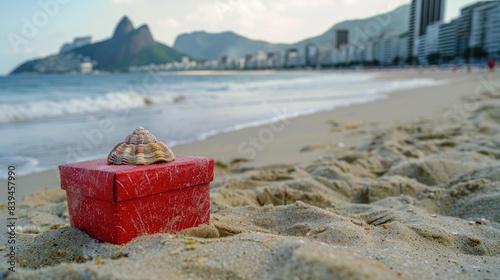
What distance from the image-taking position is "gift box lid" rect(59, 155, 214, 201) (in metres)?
1.64

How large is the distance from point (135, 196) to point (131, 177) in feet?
0.31

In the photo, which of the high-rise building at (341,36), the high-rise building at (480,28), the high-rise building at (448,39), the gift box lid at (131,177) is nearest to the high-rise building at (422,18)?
the high-rise building at (448,39)

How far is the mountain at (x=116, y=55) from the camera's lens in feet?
149

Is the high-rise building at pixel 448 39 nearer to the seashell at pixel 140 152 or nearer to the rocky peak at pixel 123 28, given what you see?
the rocky peak at pixel 123 28

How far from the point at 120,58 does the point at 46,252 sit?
178 ft

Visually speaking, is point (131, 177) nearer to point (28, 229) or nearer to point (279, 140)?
point (28, 229)

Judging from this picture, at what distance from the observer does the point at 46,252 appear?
5.88ft

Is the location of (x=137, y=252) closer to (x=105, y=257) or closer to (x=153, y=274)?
(x=105, y=257)

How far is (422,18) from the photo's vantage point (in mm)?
86812

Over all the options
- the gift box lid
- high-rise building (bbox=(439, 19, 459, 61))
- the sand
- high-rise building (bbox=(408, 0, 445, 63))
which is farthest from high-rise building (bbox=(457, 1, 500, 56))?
the gift box lid

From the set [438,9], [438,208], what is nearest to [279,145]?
[438,208]

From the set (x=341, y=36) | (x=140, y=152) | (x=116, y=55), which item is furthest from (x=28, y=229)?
(x=116, y=55)

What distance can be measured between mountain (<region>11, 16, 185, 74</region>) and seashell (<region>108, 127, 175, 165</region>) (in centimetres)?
4592

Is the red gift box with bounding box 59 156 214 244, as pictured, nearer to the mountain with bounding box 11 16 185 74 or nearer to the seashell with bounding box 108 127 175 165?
the seashell with bounding box 108 127 175 165
